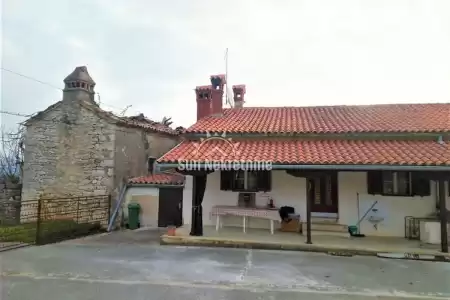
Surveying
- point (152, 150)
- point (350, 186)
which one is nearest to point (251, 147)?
point (350, 186)

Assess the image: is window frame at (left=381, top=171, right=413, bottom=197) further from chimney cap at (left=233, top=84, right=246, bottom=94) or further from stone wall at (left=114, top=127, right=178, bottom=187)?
stone wall at (left=114, top=127, right=178, bottom=187)

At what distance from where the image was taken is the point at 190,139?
11.1 metres

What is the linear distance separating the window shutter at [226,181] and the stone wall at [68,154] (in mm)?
4613

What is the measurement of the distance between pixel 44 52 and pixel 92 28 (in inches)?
80.6

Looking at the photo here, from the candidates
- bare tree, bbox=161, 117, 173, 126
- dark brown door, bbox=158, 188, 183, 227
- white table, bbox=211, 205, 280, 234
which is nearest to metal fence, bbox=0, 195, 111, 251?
dark brown door, bbox=158, 188, 183, 227

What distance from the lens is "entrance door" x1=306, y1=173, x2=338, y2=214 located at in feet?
33.3

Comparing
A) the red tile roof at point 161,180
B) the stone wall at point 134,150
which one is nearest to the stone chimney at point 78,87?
the stone wall at point 134,150

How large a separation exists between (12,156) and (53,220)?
1026 centimetres

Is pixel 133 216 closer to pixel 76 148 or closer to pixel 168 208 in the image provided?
pixel 168 208

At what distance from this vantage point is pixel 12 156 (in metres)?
18.3

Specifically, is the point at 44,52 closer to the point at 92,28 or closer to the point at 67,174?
the point at 92,28

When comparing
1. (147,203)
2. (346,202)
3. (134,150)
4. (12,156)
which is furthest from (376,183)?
(12,156)

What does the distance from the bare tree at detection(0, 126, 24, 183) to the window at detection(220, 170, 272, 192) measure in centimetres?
958

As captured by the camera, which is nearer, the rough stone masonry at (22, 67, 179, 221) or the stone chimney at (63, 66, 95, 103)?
the rough stone masonry at (22, 67, 179, 221)
